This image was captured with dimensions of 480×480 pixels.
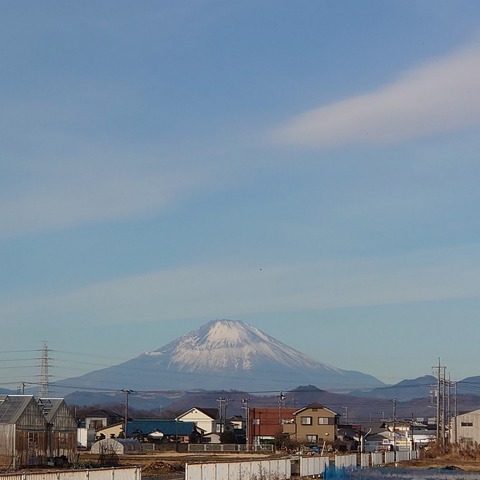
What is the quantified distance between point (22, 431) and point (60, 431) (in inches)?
242

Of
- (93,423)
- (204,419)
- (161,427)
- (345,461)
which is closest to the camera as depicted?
(345,461)

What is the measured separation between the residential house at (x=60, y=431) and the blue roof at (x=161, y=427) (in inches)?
2554

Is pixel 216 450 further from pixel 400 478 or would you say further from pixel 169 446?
pixel 400 478

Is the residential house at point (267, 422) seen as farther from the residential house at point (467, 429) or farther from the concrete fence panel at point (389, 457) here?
the concrete fence panel at point (389, 457)

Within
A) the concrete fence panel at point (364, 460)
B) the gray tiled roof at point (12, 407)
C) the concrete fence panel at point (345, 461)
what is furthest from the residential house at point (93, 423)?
the gray tiled roof at point (12, 407)

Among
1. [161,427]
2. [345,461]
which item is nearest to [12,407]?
[345,461]

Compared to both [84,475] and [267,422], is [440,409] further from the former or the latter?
[84,475]

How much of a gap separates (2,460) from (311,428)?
78.1m

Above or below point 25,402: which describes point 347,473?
below

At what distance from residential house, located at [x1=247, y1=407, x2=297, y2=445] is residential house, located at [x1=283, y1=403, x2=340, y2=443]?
1208mm

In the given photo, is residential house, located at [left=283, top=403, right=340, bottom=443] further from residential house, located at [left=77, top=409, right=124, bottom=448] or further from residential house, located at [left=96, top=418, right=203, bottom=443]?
residential house, located at [left=77, top=409, right=124, bottom=448]

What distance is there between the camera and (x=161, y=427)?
137875 millimetres

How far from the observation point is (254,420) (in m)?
137

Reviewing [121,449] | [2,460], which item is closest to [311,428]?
[121,449]
